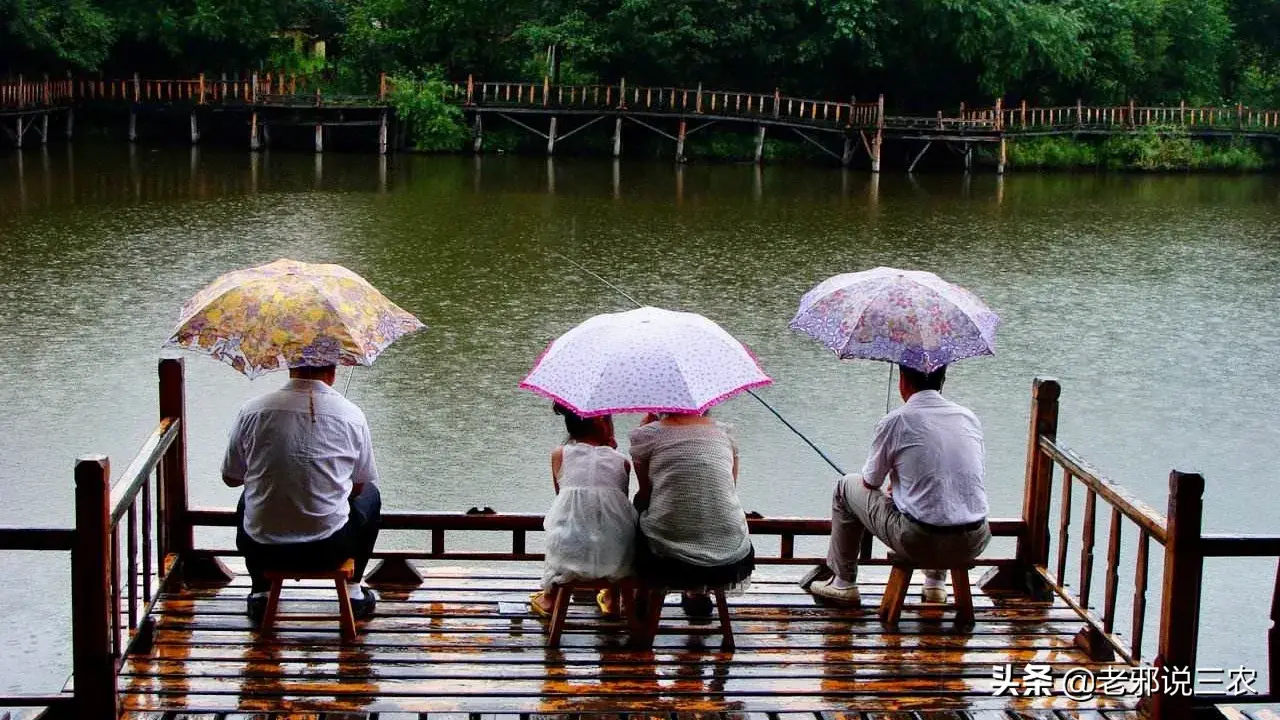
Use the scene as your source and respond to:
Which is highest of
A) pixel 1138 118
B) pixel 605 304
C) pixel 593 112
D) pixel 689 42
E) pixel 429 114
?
pixel 689 42

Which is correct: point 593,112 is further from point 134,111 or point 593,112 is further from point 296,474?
point 296,474

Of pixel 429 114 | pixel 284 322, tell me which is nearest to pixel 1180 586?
pixel 284 322

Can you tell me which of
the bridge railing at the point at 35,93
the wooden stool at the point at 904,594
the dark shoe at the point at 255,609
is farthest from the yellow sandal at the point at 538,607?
the bridge railing at the point at 35,93

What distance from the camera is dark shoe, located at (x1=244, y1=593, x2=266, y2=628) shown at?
16.4 ft

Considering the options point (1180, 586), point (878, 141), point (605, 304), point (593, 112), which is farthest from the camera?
point (593, 112)

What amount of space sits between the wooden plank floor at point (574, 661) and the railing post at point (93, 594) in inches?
5.7

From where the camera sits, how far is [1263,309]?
56.2ft

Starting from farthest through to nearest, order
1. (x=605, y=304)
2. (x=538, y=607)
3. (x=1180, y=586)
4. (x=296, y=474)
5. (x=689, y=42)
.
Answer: (x=689, y=42) → (x=605, y=304) → (x=538, y=607) → (x=296, y=474) → (x=1180, y=586)

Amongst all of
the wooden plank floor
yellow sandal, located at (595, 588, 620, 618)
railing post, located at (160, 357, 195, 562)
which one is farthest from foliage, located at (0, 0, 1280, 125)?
yellow sandal, located at (595, 588, 620, 618)

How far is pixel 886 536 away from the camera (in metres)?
5.14

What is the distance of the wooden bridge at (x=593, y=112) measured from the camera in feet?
104

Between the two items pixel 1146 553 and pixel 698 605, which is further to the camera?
pixel 698 605

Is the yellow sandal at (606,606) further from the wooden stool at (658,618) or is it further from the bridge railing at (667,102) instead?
the bridge railing at (667,102)

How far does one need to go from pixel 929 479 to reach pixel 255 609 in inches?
86.0
